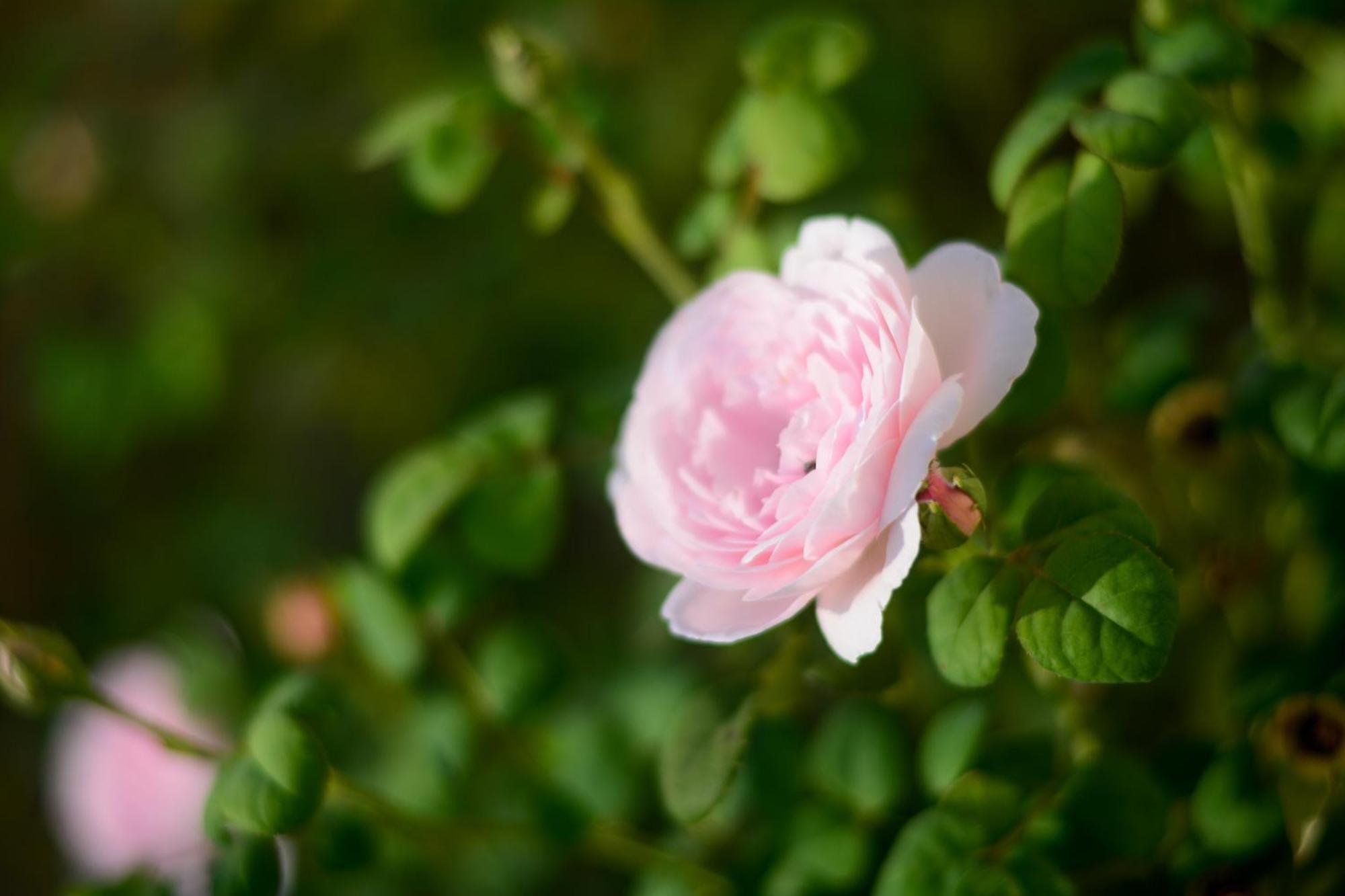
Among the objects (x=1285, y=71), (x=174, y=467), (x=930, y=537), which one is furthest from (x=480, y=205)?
(x=930, y=537)

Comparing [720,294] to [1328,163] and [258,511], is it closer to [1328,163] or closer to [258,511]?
[1328,163]

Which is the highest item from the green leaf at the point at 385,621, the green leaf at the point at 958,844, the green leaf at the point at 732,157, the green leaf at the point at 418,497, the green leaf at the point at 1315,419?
the green leaf at the point at 732,157

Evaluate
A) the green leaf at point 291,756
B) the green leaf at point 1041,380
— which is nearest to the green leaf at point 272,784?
the green leaf at point 291,756

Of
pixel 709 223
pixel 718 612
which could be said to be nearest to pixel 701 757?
pixel 718 612

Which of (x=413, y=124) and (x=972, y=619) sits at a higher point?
(x=413, y=124)

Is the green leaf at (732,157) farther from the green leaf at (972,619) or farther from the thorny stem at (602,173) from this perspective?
the green leaf at (972,619)

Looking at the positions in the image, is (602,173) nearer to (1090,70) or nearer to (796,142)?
(796,142)
